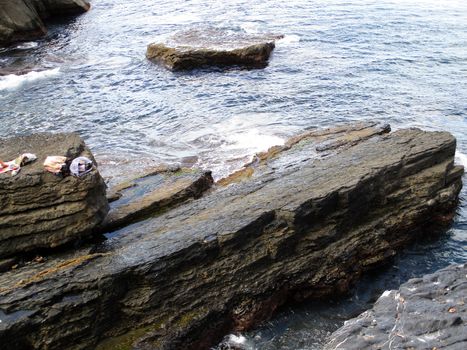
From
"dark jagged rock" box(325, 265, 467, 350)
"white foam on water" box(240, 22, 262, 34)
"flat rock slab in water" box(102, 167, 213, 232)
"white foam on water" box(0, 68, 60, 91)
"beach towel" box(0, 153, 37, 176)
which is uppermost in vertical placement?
"beach towel" box(0, 153, 37, 176)

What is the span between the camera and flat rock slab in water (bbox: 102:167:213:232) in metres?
14.6

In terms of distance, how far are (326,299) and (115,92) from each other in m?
18.6

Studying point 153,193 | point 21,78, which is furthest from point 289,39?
point 153,193

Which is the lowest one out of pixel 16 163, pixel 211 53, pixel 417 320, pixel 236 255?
pixel 236 255

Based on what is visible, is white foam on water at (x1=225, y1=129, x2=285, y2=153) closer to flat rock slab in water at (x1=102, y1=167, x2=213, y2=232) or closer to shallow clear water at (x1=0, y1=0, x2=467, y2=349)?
shallow clear water at (x1=0, y1=0, x2=467, y2=349)

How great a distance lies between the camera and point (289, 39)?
116ft

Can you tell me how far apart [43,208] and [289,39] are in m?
26.1

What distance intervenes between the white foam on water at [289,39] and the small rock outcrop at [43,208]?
79.5ft

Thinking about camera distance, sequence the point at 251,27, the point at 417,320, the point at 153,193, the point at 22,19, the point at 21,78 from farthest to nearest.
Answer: the point at 251,27, the point at 22,19, the point at 21,78, the point at 153,193, the point at 417,320

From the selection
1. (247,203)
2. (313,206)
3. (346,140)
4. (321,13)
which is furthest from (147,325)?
(321,13)

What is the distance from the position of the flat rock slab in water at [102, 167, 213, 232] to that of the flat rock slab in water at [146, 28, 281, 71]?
1468cm

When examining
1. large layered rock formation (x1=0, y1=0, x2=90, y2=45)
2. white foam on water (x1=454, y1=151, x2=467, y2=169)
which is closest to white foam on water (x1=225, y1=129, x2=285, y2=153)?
white foam on water (x1=454, y1=151, x2=467, y2=169)

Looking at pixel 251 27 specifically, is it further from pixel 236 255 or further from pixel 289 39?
pixel 236 255

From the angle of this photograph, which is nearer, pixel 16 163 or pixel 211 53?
pixel 16 163
